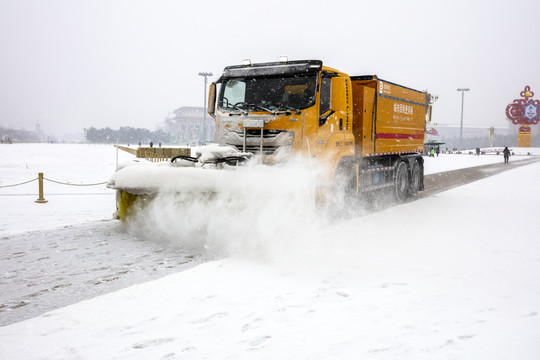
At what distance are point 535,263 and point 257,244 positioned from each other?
13.0 ft

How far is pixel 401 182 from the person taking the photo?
533 inches

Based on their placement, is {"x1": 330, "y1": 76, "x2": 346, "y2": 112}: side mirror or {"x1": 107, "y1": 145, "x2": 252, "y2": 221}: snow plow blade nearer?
{"x1": 107, "y1": 145, "x2": 252, "y2": 221}: snow plow blade

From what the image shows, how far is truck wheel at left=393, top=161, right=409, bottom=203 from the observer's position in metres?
13.0

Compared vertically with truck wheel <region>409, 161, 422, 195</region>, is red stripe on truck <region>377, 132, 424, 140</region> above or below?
above

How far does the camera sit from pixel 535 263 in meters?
6.22

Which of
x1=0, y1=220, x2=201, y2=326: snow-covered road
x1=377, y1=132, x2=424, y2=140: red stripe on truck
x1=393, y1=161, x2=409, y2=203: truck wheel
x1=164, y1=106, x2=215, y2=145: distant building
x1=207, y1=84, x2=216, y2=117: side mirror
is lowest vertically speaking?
x1=0, y1=220, x2=201, y2=326: snow-covered road

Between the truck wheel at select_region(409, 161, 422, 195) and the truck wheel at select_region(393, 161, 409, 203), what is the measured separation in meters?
0.42

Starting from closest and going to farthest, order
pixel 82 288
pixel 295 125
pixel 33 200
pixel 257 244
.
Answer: pixel 82 288 < pixel 257 244 < pixel 295 125 < pixel 33 200

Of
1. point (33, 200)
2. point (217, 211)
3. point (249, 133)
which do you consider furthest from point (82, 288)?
point (33, 200)

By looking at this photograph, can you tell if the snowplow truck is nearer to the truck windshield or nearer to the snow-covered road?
the truck windshield

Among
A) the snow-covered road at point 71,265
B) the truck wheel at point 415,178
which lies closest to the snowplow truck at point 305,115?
the snow-covered road at point 71,265

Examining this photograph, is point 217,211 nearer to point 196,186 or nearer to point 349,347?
point 196,186

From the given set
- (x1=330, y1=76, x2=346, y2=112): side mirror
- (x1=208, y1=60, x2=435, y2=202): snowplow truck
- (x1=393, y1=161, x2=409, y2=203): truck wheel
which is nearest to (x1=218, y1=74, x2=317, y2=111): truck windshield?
(x1=208, y1=60, x2=435, y2=202): snowplow truck

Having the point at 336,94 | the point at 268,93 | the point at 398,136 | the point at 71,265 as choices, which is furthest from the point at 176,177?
the point at 398,136
